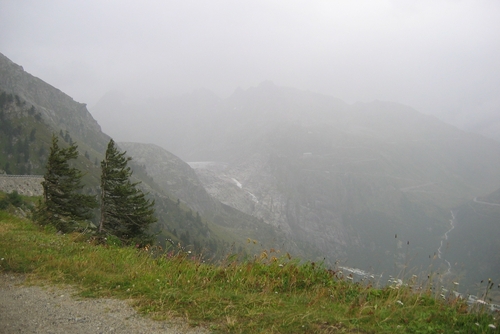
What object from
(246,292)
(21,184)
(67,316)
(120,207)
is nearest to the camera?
(67,316)

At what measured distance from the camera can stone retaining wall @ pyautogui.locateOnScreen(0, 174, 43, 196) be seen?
234 feet

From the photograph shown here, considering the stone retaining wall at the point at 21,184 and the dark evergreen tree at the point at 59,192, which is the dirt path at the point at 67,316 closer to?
the dark evergreen tree at the point at 59,192

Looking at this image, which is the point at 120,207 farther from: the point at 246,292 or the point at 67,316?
the point at 246,292

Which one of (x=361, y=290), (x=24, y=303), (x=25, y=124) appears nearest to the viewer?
(x=24, y=303)

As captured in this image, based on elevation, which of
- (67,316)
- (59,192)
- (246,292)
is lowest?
(59,192)

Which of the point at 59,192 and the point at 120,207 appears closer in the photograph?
the point at 59,192

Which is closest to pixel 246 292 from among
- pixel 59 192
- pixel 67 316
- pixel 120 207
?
pixel 67 316

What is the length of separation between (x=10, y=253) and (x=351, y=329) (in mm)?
8968

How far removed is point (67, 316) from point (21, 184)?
89147 mm

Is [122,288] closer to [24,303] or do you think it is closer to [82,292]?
[82,292]

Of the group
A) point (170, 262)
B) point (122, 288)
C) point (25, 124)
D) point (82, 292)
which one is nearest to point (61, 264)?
point (82, 292)

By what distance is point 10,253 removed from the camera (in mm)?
8234

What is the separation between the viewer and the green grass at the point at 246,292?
558cm

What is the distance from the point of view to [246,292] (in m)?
7.02
